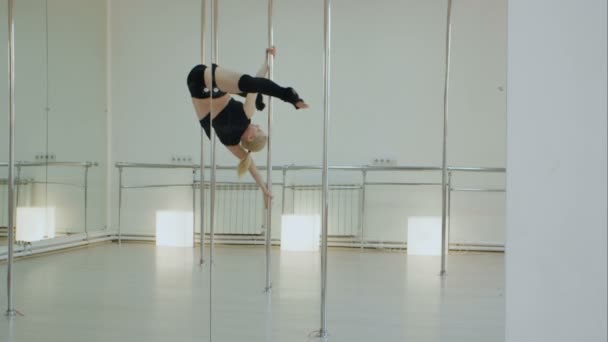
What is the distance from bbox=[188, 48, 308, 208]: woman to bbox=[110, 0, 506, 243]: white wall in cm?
6

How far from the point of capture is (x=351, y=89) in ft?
18.0

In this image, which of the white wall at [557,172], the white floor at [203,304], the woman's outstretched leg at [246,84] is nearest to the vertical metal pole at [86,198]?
the white floor at [203,304]

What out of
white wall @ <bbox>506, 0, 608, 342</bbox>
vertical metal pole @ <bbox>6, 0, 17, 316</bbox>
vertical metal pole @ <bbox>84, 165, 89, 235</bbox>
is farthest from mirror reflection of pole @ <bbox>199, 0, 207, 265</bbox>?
white wall @ <bbox>506, 0, 608, 342</bbox>

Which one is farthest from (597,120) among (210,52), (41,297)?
(41,297)

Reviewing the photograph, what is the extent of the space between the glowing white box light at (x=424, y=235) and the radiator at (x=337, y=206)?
0.52 metres

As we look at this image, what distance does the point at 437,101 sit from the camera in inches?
218

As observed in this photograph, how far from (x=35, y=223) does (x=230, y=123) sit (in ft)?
4.38

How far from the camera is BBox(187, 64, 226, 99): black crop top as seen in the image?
2.67 metres

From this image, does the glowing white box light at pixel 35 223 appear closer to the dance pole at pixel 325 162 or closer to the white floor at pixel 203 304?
the white floor at pixel 203 304

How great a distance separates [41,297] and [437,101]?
377 centimetres

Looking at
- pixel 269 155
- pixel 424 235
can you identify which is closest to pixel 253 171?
pixel 269 155

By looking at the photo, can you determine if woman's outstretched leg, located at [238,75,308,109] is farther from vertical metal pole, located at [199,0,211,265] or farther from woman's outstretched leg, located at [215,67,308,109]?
vertical metal pole, located at [199,0,211,265]

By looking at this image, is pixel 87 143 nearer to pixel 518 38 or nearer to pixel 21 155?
pixel 21 155

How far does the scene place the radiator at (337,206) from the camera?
3.41 meters
